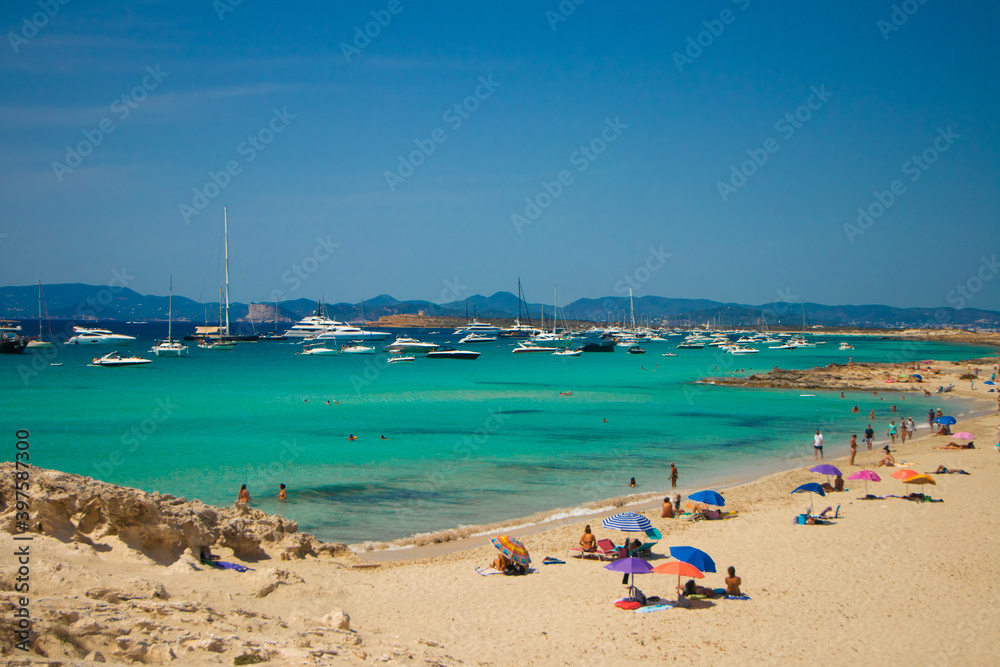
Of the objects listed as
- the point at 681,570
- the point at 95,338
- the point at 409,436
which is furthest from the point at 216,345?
the point at 681,570

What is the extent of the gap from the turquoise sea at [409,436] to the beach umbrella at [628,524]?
5186mm

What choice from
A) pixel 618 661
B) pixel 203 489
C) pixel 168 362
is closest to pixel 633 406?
pixel 203 489

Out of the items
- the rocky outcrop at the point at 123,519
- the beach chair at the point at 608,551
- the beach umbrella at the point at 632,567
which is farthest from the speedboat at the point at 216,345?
the beach umbrella at the point at 632,567

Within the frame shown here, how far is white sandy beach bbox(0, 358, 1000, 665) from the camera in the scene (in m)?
7.68

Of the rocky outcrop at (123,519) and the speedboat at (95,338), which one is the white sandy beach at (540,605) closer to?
the rocky outcrop at (123,519)

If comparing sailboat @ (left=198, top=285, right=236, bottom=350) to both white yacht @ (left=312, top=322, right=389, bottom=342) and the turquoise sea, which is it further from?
the turquoise sea

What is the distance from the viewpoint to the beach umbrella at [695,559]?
39.6 ft

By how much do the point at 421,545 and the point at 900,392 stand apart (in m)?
51.3

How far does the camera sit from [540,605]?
473 inches

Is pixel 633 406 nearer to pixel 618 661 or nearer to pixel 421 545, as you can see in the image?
pixel 421 545

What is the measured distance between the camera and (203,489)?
867 inches

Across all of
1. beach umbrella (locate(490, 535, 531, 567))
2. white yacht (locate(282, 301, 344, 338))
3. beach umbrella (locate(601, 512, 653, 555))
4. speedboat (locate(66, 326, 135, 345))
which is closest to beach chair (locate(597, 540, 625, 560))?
beach umbrella (locate(601, 512, 653, 555))

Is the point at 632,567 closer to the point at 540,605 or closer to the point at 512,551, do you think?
the point at 540,605

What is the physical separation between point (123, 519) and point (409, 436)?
2195 centimetres
